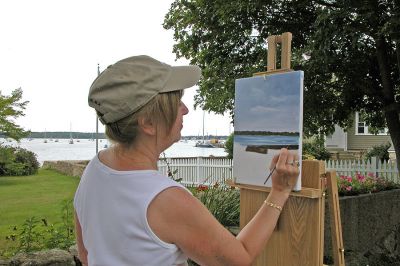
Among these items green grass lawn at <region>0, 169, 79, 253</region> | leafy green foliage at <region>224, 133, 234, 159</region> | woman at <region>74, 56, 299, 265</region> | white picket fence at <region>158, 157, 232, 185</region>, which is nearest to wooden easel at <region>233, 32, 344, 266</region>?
woman at <region>74, 56, 299, 265</region>

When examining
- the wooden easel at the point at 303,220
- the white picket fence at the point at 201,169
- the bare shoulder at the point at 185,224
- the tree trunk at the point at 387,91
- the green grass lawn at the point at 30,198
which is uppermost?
the tree trunk at the point at 387,91

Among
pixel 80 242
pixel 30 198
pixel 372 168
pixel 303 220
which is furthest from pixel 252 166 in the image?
pixel 30 198

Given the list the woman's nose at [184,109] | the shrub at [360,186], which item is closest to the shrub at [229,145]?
the shrub at [360,186]

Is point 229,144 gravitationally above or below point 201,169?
above

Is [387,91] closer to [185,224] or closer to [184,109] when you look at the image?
[184,109]

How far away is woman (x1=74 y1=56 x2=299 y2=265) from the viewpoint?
1.21m

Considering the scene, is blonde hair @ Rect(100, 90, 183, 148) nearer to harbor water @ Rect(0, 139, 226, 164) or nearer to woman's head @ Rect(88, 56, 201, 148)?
woman's head @ Rect(88, 56, 201, 148)

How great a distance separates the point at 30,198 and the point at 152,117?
10.8 meters

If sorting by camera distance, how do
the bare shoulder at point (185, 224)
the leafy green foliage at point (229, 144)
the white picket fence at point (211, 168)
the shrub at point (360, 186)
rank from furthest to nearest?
the leafy green foliage at point (229, 144) < the white picket fence at point (211, 168) < the shrub at point (360, 186) < the bare shoulder at point (185, 224)

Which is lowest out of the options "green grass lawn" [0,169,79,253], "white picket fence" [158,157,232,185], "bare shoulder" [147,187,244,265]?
"green grass lawn" [0,169,79,253]

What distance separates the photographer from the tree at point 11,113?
9.54 metres

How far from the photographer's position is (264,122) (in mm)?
2824

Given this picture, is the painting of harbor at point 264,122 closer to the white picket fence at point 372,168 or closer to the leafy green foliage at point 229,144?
the white picket fence at point 372,168

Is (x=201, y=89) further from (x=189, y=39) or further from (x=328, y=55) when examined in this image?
(x=328, y=55)
